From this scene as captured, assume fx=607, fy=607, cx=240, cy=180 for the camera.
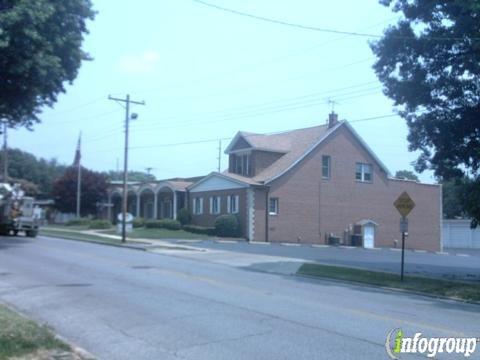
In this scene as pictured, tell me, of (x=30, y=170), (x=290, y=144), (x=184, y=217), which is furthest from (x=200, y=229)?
→ (x=30, y=170)

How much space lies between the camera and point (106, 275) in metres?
17.9

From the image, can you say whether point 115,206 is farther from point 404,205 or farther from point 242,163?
point 404,205

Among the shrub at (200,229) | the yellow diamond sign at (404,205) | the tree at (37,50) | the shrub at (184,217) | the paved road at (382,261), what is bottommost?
the paved road at (382,261)

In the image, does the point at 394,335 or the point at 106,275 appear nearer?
the point at 394,335

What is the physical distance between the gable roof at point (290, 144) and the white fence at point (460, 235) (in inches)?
596

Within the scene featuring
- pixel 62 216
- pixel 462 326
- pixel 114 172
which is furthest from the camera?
pixel 114 172

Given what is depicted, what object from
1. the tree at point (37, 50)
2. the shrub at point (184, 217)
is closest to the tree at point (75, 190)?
the shrub at point (184, 217)

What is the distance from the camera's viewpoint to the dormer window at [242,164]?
48719mm

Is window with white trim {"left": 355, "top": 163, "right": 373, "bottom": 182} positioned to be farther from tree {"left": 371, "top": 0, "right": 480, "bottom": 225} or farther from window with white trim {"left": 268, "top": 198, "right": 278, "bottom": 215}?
tree {"left": 371, "top": 0, "right": 480, "bottom": 225}

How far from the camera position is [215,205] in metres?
48.7

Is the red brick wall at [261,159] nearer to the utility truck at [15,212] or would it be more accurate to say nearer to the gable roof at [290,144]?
the gable roof at [290,144]

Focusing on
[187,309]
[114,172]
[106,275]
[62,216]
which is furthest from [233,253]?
[114,172]

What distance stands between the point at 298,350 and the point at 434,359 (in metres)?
1.82

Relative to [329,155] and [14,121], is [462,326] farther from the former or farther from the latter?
[329,155]
